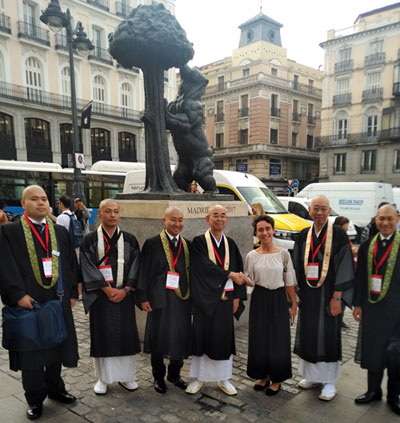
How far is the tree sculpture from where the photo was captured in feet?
13.8

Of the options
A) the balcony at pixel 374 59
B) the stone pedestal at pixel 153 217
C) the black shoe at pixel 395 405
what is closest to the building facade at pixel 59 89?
the balcony at pixel 374 59

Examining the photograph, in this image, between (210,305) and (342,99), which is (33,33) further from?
(210,305)

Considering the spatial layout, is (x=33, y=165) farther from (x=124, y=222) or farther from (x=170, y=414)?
(x=170, y=414)

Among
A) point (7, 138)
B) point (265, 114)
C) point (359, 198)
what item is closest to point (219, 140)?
point (265, 114)

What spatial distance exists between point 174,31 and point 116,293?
326 centimetres

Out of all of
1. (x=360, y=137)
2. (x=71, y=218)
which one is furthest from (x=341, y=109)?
(x=71, y=218)

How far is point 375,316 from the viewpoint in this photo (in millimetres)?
3127

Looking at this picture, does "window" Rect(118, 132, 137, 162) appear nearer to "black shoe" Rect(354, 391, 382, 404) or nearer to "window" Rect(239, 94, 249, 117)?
"window" Rect(239, 94, 249, 117)

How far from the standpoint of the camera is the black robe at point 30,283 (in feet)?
9.35

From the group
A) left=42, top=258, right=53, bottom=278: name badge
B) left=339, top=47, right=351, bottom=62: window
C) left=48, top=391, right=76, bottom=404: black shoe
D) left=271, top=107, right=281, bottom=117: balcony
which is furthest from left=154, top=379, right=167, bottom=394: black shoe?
left=339, top=47, right=351, bottom=62: window

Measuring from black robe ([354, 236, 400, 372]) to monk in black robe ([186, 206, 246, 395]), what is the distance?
1122 mm

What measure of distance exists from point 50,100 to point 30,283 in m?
24.5

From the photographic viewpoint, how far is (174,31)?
4320mm

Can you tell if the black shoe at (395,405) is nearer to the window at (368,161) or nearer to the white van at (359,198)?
the white van at (359,198)
